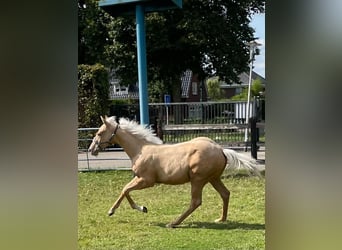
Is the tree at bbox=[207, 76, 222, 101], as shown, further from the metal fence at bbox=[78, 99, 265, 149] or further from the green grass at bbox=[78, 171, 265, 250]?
the green grass at bbox=[78, 171, 265, 250]

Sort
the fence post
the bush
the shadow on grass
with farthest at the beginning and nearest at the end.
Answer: the bush
the fence post
the shadow on grass

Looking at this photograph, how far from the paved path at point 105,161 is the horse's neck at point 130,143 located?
1.23ft

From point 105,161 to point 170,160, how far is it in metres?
1.37

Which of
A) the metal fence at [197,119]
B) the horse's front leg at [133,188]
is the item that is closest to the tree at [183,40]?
the metal fence at [197,119]

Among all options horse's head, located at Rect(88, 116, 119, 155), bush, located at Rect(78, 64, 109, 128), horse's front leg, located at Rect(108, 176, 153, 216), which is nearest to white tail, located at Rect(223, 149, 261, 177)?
horse's front leg, located at Rect(108, 176, 153, 216)

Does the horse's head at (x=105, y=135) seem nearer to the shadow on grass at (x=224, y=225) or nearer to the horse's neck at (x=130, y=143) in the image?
the horse's neck at (x=130, y=143)

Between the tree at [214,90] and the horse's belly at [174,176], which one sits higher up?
the tree at [214,90]

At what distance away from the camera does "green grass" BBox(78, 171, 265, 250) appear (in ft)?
10.1

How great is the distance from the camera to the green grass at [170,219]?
307 centimetres

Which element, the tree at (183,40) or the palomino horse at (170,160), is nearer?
the palomino horse at (170,160)

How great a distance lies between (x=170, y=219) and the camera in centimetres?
356

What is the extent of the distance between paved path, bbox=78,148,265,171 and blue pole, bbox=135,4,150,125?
0.59 metres
